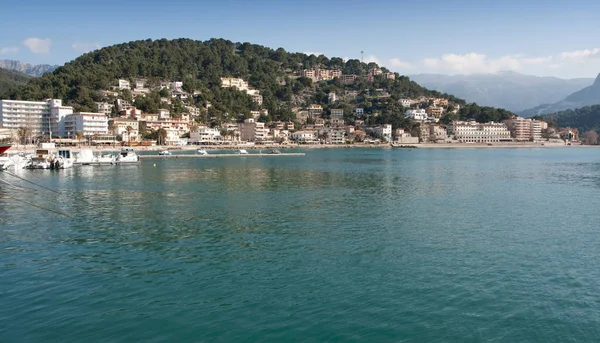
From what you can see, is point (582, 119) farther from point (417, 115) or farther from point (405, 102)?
point (417, 115)

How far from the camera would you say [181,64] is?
116875 millimetres

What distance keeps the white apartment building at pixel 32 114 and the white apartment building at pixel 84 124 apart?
1.88m

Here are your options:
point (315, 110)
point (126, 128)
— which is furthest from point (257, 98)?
point (126, 128)

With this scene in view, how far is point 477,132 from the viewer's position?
116 meters

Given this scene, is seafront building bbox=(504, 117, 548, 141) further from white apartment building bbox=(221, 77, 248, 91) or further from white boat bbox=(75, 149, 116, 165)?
white boat bbox=(75, 149, 116, 165)

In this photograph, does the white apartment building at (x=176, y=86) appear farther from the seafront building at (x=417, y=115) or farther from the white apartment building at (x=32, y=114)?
the seafront building at (x=417, y=115)

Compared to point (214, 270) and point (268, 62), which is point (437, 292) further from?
point (268, 62)

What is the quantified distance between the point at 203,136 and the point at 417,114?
202 ft

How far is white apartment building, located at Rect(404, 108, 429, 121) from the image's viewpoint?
12056 centimetres

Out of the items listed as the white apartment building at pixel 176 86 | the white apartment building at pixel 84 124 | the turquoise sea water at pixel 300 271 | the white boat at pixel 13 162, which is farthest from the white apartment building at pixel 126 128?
the turquoise sea water at pixel 300 271

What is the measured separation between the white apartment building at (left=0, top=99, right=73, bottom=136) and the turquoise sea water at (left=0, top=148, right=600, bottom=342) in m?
62.3

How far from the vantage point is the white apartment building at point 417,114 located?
396 ft

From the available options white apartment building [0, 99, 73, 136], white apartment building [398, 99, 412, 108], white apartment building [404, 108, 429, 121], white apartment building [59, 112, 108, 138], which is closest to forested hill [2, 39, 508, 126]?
white apartment building [398, 99, 412, 108]

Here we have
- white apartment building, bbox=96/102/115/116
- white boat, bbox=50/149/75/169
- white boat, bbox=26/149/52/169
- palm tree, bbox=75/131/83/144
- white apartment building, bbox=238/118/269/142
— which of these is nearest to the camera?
white boat, bbox=50/149/75/169
